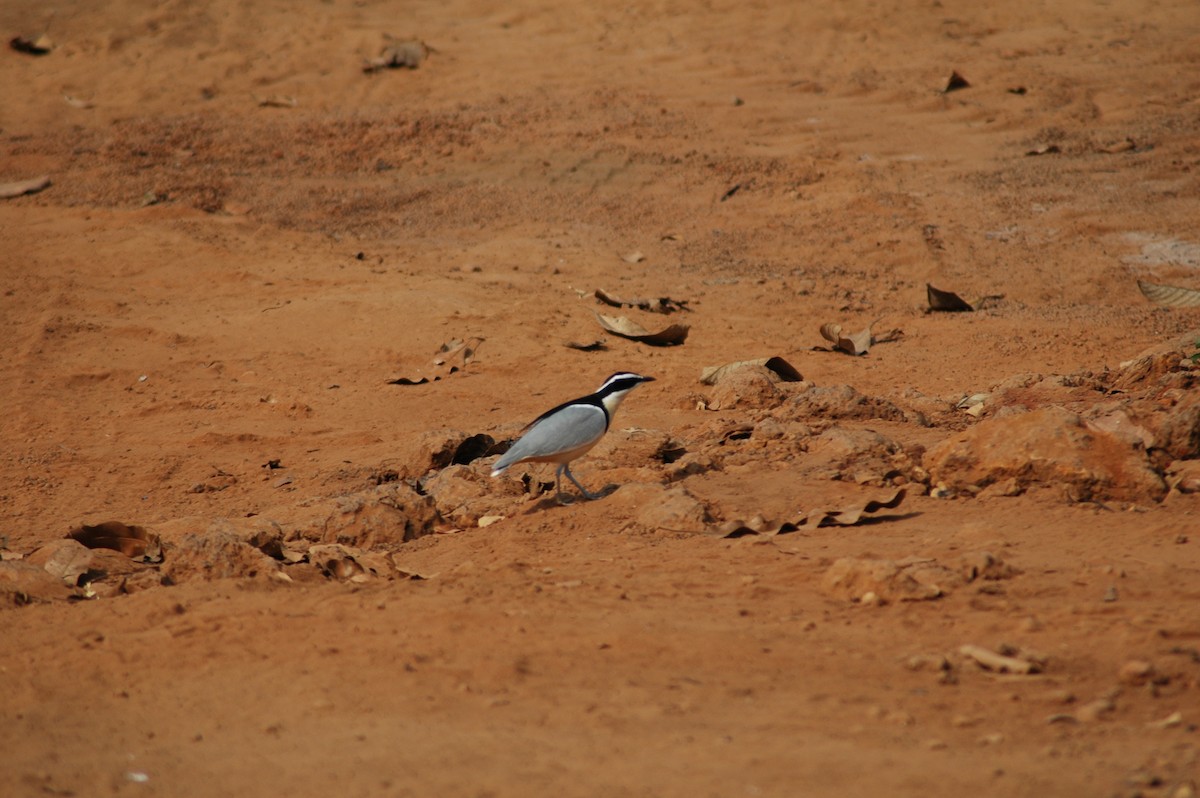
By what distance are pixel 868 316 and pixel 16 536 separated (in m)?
6.57

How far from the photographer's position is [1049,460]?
17.6 feet

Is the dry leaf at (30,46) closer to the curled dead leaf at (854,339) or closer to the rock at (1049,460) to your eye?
the curled dead leaf at (854,339)

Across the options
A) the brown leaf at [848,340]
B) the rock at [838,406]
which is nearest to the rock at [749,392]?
the rock at [838,406]

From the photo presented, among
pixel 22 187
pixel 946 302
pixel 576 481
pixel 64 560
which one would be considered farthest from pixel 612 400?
pixel 22 187

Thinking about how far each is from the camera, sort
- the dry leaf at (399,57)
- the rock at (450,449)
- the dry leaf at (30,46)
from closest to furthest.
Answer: the rock at (450,449), the dry leaf at (399,57), the dry leaf at (30,46)

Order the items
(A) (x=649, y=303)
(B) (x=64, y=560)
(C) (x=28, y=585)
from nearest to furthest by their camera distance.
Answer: (C) (x=28, y=585)
(B) (x=64, y=560)
(A) (x=649, y=303)

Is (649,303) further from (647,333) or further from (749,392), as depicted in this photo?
(749,392)

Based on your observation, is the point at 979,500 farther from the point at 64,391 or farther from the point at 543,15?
the point at 543,15

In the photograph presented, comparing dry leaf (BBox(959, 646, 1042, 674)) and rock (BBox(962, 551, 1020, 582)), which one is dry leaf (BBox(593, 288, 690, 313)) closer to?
rock (BBox(962, 551, 1020, 582))

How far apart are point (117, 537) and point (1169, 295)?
323 inches

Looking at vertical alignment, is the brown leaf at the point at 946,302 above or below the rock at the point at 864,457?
below

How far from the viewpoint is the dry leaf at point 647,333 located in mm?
9117

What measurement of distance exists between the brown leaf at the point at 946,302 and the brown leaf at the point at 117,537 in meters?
6.57

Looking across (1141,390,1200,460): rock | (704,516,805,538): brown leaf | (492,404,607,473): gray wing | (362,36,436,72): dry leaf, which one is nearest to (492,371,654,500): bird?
(492,404,607,473): gray wing
